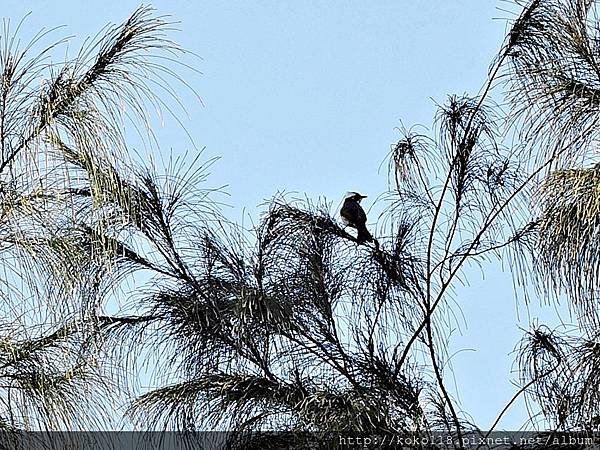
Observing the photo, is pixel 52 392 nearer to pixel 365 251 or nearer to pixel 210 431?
pixel 210 431

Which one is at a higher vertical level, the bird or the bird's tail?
the bird

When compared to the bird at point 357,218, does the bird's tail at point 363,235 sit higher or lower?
lower

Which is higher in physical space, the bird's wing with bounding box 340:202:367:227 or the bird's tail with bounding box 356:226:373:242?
the bird's wing with bounding box 340:202:367:227

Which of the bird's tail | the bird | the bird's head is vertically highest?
the bird's head

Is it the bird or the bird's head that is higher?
the bird's head

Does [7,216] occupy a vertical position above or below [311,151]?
below

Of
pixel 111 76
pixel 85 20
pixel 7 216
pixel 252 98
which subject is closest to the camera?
pixel 7 216

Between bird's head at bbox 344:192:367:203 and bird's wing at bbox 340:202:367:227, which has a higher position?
bird's head at bbox 344:192:367:203

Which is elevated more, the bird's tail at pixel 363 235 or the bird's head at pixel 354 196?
the bird's head at pixel 354 196

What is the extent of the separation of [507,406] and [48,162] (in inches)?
39.6

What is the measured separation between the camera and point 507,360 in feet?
6.98

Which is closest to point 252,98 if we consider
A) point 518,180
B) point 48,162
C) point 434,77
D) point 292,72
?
point 292,72

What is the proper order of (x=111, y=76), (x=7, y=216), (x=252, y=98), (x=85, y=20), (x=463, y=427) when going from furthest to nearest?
(x=252, y=98) → (x=463, y=427) → (x=85, y=20) → (x=111, y=76) → (x=7, y=216)

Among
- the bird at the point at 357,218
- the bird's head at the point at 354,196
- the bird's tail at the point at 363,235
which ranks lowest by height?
the bird's tail at the point at 363,235
